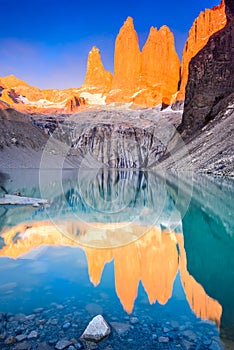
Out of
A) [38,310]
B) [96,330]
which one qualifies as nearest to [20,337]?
[38,310]

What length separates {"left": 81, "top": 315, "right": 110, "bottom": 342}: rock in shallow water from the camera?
5.32 m

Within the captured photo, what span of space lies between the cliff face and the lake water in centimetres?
7875

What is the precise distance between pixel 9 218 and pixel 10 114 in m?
85.4

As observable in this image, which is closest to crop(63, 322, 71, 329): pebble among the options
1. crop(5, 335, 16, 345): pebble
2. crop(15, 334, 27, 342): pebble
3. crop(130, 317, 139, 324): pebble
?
crop(15, 334, 27, 342): pebble

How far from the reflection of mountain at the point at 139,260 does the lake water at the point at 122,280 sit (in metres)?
0.03

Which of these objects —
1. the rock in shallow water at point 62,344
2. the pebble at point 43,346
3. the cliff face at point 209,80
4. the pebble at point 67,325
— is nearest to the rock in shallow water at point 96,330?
the rock in shallow water at point 62,344

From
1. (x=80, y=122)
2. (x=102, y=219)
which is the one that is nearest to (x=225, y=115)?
(x=102, y=219)

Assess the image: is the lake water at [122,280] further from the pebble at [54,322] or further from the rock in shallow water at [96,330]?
the rock in shallow water at [96,330]

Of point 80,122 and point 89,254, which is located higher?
point 80,122

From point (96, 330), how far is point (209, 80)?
331ft

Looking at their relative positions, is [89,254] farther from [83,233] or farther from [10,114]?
[10,114]

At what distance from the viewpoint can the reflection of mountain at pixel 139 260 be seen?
7049 millimetres

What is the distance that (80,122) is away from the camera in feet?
514

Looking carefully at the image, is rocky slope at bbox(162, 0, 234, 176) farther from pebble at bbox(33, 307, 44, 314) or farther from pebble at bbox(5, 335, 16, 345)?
pebble at bbox(5, 335, 16, 345)
